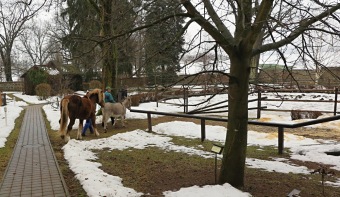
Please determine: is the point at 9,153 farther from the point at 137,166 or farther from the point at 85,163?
the point at 137,166

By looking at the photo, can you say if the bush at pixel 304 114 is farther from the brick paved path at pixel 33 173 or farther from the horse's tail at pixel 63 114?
the brick paved path at pixel 33 173

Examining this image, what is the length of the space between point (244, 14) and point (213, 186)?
111 inches

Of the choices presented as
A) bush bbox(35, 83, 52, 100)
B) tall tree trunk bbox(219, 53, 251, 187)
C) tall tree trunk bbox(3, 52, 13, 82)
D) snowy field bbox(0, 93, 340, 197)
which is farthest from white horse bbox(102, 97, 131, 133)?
tall tree trunk bbox(3, 52, 13, 82)

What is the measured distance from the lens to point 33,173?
644cm

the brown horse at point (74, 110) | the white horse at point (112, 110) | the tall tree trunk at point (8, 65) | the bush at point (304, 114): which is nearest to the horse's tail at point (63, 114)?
the brown horse at point (74, 110)

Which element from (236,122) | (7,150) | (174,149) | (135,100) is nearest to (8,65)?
(135,100)

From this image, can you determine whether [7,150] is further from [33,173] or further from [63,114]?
[33,173]

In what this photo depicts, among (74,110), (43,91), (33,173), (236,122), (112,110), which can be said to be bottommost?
(33,173)

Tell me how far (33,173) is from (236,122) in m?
4.24

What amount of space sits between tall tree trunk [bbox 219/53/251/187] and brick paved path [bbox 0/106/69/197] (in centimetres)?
273

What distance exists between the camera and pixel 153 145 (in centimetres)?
942

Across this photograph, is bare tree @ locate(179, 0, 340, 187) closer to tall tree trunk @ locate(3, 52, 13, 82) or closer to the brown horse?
the brown horse

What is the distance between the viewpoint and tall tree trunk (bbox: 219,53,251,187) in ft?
16.9

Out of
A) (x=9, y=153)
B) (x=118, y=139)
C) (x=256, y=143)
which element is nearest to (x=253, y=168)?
(x=256, y=143)
